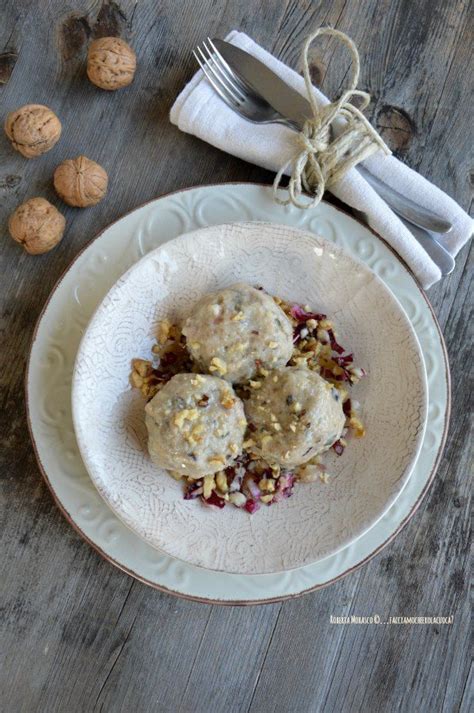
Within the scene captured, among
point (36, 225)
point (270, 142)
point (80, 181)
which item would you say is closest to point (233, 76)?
point (270, 142)

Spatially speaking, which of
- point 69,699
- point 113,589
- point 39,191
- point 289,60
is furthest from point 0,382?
point 289,60

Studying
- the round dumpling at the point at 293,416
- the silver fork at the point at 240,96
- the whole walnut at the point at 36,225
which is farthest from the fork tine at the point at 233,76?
the round dumpling at the point at 293,416

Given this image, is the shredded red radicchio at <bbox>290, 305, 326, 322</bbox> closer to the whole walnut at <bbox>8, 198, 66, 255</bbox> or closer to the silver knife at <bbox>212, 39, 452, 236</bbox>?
the silver knife at <bbox>212, 39, 452, 236</bbox>

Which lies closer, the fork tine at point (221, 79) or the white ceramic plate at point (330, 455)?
the white ceramic plate at point (330, 455)

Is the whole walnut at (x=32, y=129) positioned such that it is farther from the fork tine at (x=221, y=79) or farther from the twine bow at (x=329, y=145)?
the twine bow at (x=329, y=145)

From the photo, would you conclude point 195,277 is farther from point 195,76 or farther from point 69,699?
point 69,699

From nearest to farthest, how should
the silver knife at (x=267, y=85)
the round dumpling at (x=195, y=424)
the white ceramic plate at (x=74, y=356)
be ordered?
1. the round dumpling at (x=195, y=424)
2. the white ceramic plate at (x=74, y=356)
3. the silver knife at (x=267, y=85)

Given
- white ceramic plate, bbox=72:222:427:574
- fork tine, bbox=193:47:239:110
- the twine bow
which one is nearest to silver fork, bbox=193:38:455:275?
fork tine, bbox=193:47:239:110
